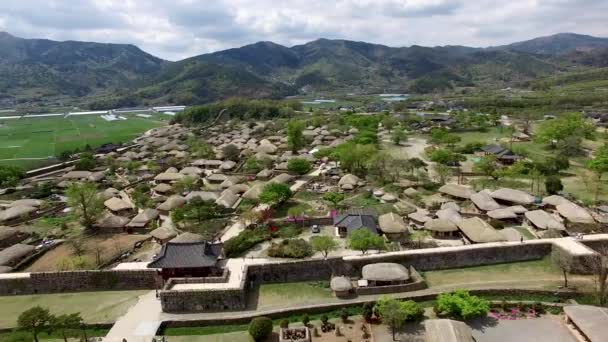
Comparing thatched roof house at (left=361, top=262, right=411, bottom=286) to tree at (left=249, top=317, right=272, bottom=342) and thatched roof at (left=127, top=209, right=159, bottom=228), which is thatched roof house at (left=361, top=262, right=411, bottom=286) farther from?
thatched roof at (left=127, top=209, right=159, bottom=228)

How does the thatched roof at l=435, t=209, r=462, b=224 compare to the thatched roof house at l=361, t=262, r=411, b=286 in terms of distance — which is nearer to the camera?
the thatched roof house at l=361, t=262, r=411, b=286

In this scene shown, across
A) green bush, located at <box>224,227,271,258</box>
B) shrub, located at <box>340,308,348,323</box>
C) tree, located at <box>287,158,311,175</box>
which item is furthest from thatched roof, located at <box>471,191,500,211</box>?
tree, located at <box>287,158,311,175</box>

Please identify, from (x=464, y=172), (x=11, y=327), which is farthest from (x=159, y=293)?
(x=464, y=172)

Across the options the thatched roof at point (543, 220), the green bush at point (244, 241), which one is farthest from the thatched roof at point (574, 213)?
the green bush at point (244, 241)

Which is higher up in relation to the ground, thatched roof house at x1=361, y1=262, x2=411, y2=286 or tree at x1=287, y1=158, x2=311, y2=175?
tree at x1=287, y1=158, x2=311, y2=175

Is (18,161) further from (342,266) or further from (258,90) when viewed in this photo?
(258,90)

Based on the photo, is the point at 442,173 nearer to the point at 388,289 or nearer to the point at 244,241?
the point at 388,289

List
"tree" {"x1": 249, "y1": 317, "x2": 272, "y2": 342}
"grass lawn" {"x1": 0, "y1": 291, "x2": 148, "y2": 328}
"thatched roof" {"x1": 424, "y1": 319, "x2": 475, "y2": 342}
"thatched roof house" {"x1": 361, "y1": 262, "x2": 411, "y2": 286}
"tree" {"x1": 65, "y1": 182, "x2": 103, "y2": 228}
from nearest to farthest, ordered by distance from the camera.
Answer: "thatched roof" {"x1": 424, "y1": 319, "x2": 475, "y2": 342}, "tree" {"x1": 249, "y1": 317, "x2": 272, "y2": 342}, "grass lawn" {"x1": 0, "y1": 291, "x2": 148, "y2": 328}, "thatched roof house" {"x1": 361, "y1": 262, "x2": 411, "y2": 286}, "tree" {"x1": 65, "y1": 182, "x2": 103, "y2": 228}
